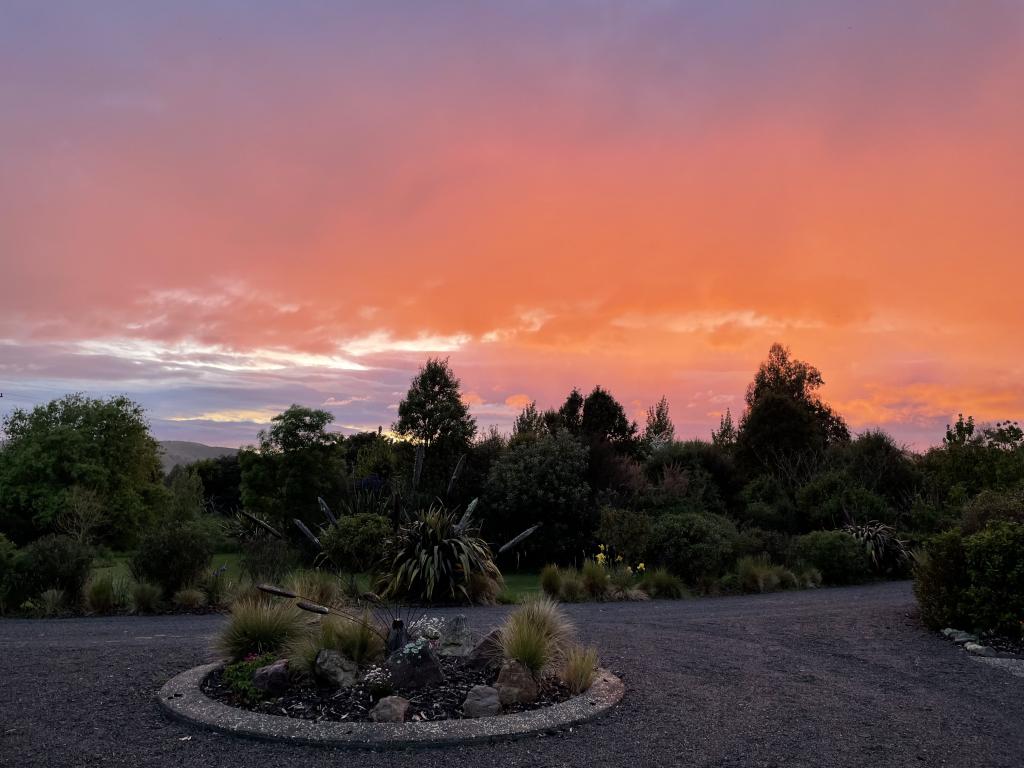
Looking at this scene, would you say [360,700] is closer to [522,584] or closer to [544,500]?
[522,584]

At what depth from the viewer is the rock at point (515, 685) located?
570 cm

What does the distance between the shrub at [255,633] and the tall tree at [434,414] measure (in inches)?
1145

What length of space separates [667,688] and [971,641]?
4.38 meters

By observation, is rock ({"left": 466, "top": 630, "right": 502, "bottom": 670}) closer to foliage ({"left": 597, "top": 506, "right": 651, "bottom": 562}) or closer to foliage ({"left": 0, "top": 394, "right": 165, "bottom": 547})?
foliage ({"left": 597, "top": 506, "right": 651, "bottom": 562})

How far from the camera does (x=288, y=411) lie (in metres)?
31.0

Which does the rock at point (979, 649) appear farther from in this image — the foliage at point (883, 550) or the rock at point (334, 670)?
the foliage at point (883, 550)

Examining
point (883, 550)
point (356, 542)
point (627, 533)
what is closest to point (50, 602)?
point (356, 542)

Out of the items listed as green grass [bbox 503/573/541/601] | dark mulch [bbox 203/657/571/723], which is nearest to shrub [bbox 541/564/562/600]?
green grass [bbox 503/573/541/601]

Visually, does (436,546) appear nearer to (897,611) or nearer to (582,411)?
(897,611)

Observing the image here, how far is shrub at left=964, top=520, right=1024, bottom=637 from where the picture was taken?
29.1 ft

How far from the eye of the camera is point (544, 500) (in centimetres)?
2075

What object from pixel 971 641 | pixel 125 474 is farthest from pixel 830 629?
pixel 125 474

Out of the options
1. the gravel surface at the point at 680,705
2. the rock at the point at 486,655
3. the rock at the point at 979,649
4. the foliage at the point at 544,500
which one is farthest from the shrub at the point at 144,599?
the foliage at the point at 544,500

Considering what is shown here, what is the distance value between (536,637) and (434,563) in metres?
6.36
